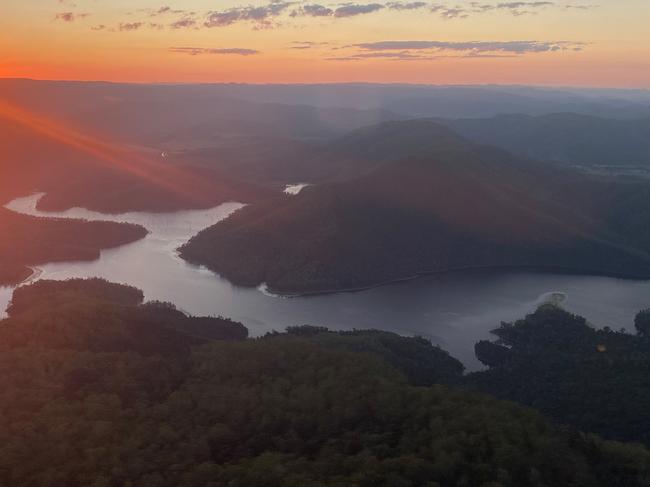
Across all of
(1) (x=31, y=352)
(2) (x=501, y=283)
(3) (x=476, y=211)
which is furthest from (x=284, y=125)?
(1) (x=31, y=352)

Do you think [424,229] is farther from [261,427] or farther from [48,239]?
[261,427]

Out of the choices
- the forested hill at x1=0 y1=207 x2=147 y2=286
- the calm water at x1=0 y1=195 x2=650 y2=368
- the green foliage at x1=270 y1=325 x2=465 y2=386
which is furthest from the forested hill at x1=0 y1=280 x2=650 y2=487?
the forested hill at x1=0 y1=207 x2=147 y2=286

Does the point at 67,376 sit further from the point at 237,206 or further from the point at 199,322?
the point at 237,206

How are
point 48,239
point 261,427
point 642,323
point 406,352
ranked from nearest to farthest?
1. point 261,427
2. point 406,352
3. point 642,323
4. point 48,239

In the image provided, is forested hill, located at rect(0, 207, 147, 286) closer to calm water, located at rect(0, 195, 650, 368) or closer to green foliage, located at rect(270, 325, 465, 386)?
calm water, located at rect(0, 195, 650, 368)

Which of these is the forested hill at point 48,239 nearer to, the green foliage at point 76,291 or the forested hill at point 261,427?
the green foliage at point 76,291

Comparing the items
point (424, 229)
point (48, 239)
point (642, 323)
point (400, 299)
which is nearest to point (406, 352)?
point (400, 299)

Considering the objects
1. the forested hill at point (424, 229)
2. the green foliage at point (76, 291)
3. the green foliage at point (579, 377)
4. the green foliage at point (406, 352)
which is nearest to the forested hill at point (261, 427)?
the green foliage at point (406, 352)
